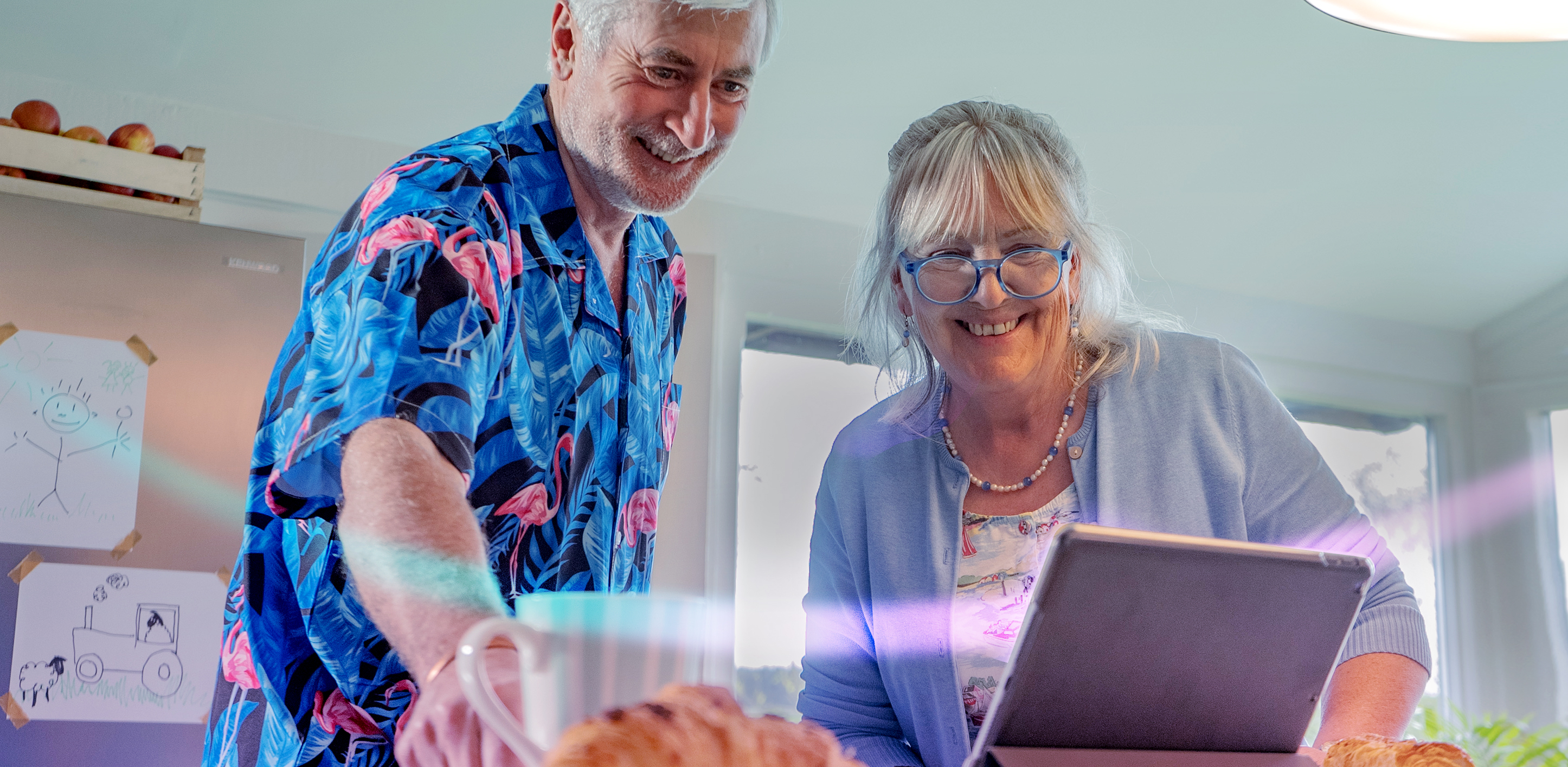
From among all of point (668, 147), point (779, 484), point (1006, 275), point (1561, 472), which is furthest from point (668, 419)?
point (1561, 472)

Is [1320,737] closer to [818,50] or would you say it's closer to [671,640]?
[671,640]

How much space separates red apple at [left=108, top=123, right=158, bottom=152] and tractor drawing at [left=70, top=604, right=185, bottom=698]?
831 mm

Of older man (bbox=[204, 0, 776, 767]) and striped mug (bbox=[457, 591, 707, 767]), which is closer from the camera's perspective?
striped mug (bbox=[457, 591, 707, 767])

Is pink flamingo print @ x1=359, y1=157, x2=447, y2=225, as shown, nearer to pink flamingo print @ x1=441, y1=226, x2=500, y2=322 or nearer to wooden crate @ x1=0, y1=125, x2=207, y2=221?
pink flamingo print @ x1=441, y1=226, x2=500, y2=322

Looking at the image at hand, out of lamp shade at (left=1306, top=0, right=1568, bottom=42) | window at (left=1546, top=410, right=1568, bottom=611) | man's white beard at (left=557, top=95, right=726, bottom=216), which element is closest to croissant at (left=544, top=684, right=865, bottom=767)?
man's white beard at (left=557, top=95, right=726, bottom=216)

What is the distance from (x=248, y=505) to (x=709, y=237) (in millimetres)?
2305

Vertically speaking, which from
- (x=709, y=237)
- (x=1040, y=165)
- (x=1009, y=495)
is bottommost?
(x=1009, y=495)

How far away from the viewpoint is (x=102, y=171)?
2018 mm

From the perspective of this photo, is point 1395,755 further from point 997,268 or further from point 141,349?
point 141,349

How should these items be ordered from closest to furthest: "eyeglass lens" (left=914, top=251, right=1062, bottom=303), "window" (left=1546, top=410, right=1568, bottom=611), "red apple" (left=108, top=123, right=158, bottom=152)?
"eyeglass lens" (left=914, top=251, right=1062, bottom=303) < "red apple" (left=108, top=123, right=158, bottom=152) < "window" (left=1546, top=410, right=1568, bottom=611)

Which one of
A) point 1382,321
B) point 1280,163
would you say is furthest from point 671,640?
point 1382,321

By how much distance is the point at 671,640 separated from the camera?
44 cm

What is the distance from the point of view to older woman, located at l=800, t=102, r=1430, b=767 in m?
1.19

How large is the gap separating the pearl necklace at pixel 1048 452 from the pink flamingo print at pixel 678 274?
34 centimetres
